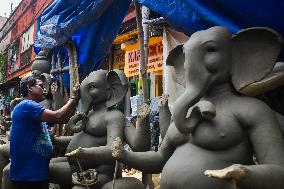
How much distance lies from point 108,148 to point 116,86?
0.74 meters

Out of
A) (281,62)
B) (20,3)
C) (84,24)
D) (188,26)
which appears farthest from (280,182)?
(20,3)

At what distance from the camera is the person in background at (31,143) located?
10.9 feet

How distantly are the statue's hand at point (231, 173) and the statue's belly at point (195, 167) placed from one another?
1.19ft

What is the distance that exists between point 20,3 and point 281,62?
2179 centimetres

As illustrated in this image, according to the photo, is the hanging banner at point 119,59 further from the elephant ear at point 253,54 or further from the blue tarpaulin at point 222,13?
the elephant ear at point 253,54

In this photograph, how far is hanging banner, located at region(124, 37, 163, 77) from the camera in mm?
7211

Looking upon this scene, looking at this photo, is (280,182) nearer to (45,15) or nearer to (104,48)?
(104,48)

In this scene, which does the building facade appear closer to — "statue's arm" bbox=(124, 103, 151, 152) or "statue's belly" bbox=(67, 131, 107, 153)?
"statue's belly" bbox=(67, 131, 107, 153)

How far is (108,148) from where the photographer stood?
9.44 feet

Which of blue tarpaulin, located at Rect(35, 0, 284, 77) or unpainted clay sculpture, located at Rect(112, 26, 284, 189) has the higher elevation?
blue tarpaulin, located at Rect(35, 0, 284, 77)

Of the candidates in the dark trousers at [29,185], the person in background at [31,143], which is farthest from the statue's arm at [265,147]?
the dark trousers at [29,185]

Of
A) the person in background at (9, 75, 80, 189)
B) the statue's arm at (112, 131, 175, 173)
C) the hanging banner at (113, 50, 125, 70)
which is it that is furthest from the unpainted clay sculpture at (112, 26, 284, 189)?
the hanging banner at (113, 50, 125, 70)

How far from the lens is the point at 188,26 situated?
285 cm

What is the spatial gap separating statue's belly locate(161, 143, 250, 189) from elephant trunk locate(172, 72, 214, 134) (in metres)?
0.14
